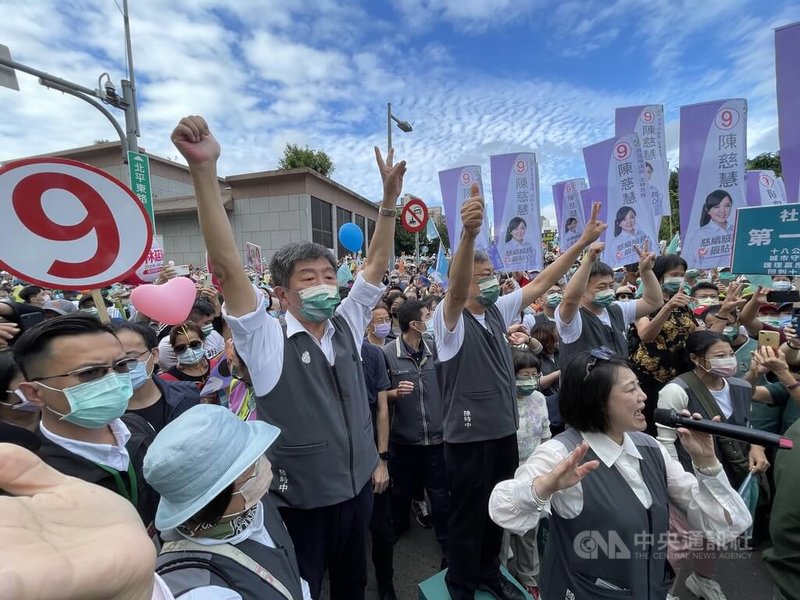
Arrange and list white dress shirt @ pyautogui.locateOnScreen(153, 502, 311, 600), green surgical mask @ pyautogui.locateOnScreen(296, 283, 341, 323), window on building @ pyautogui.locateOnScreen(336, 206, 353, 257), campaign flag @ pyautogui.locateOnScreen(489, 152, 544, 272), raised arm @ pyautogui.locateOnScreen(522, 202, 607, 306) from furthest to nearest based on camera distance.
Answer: window on building @ pyautogui.locateOnScreen(336, 206, 353, 257), campaign flag @ pyautogui.locateOnScreen(489, 152, 544, 272), raised arm @ pyautogui.locateOnScreen(522, 202, 607, 306), green surgical mask @ pyautogui.locateOnScreen(296, 283, 341, 323), white dress shirt @ pyautogui.locateOnScreen(153, 502, 311, 600)

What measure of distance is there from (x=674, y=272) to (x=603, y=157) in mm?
2189

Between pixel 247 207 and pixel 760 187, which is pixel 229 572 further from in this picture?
pixel 247 207

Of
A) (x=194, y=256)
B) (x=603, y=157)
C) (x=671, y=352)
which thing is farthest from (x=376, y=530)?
(x=194, y=256)

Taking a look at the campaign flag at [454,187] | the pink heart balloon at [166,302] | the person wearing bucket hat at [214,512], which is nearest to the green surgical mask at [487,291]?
the person wearing bucket hat at [214,512]

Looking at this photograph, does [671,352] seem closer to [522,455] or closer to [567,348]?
[567,348]

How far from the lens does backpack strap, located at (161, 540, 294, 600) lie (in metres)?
1.13

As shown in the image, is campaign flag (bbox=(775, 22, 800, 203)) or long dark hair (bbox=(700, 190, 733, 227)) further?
long dark hair (bbox=(700, 190, 733, 227))

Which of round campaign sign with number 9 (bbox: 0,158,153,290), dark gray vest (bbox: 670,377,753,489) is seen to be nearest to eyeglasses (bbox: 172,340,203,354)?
round campaign sign with number 9 (bbox: 0,158,153,290)

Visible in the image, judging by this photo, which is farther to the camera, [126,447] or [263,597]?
[126,447]

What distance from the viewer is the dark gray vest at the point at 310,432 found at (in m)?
1.84

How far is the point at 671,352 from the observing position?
12.4 feet

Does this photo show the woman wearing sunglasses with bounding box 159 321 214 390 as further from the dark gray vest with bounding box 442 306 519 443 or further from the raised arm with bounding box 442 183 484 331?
the raised arm with bounding box 442 183 484 331

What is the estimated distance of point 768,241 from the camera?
3.17 meters

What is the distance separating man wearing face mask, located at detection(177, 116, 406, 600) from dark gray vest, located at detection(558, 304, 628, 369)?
2131 mm
